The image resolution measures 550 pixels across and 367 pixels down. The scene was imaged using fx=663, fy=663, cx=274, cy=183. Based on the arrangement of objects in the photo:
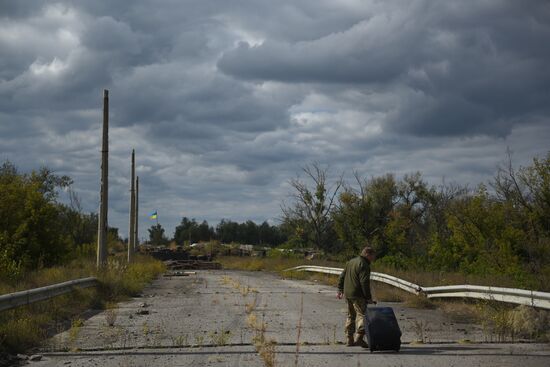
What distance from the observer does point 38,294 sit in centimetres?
1469

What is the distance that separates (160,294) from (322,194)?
127 feet

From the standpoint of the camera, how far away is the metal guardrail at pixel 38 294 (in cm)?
1242

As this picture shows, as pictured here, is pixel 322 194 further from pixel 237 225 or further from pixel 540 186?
pixel 237 225

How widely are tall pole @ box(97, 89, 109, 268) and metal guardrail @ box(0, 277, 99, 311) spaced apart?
5429 millimetres

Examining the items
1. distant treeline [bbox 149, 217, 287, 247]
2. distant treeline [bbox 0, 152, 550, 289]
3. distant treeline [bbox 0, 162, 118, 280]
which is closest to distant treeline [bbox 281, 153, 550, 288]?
distant treeline [bbox 0, 152, 550, 289]

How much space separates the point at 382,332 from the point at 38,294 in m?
8.01

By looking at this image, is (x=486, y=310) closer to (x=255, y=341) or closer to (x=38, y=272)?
(x=255, y=341)

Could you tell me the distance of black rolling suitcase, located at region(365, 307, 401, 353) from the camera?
10719mm

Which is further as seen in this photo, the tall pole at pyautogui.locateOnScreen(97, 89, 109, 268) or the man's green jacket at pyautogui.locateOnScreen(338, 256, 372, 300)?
the tall pole at pyautogui.locateOnScreen(97, 89, 109, 268)

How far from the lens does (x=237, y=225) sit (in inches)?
5679

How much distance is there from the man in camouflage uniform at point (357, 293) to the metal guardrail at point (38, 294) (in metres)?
6.31

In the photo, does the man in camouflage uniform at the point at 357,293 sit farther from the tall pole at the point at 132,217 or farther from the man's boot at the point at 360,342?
the tall pole at the point at 132,217

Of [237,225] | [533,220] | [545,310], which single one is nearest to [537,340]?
[545,310]

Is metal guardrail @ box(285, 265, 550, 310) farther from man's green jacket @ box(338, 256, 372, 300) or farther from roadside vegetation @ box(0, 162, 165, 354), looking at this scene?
roadside vegetation @ box(0, 162, 165, 354)
